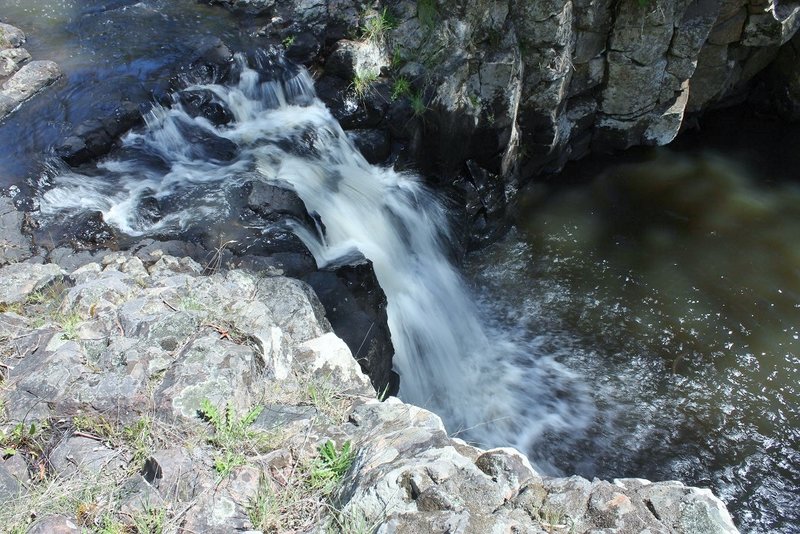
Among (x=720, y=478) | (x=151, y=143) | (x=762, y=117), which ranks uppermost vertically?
(x=151, y=143)

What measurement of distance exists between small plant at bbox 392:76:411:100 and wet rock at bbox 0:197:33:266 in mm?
3733

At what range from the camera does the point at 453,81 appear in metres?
6.62

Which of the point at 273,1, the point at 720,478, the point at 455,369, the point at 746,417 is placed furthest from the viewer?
the point at 273,1

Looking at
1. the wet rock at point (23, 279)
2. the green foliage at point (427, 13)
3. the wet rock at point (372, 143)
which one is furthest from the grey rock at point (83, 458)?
the green foliage at point (427, 13)

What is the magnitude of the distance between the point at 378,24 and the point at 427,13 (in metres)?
0.54

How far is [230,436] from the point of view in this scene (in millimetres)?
2867

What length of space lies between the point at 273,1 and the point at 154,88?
7.16ft

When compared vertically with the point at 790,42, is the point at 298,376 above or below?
below

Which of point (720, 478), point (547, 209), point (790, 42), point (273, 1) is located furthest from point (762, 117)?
point (273, 1)

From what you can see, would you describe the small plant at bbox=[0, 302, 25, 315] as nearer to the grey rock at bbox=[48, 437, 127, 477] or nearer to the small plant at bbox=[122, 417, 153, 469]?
the grey rock at bbox=[48, 437, 127, 477]

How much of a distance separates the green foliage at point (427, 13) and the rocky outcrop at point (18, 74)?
13.2 ft

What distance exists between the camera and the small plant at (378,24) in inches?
259

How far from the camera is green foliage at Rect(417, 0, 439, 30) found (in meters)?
6.46

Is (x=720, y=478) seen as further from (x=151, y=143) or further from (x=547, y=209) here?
(x=151, y=143)
